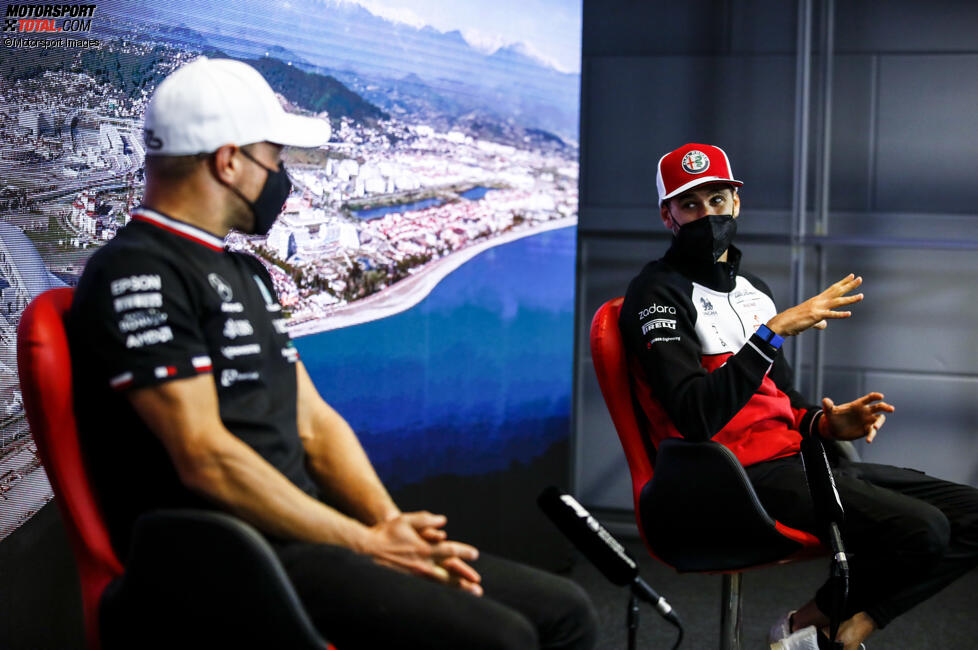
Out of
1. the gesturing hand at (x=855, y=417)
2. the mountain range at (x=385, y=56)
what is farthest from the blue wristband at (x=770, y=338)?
the mountain range at (x=385, y=56)

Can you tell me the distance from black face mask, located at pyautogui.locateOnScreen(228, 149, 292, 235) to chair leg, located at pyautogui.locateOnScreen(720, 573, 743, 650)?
1418 mm

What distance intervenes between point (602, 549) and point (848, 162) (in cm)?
292

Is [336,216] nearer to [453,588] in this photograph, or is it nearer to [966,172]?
[453,588]

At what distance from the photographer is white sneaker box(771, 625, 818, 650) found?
2.22 m

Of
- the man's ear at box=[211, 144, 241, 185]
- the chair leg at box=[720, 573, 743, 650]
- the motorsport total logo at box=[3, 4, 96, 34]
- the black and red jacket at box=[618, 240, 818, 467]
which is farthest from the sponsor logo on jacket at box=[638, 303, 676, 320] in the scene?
the motorsport total logo at box=[3, 4, 96, 34]

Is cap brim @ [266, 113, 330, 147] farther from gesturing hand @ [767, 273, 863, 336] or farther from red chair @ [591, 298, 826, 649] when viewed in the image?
gesturing hand @ [767, 273, 863, 336]

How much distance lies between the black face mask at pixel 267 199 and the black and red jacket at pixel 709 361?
3.30 feet

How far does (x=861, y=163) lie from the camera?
4031mm

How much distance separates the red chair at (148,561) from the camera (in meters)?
1.26

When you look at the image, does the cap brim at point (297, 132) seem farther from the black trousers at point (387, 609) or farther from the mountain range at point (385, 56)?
the mountain range at point (385, 56)

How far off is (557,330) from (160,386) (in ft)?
7.46

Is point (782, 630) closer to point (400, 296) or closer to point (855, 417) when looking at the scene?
point (855, 417)

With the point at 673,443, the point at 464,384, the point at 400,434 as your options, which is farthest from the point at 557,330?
the point at 673,443

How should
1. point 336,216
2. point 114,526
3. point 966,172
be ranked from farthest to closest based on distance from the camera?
1. point 966,172
2. point 336,216
3. point 114,526
